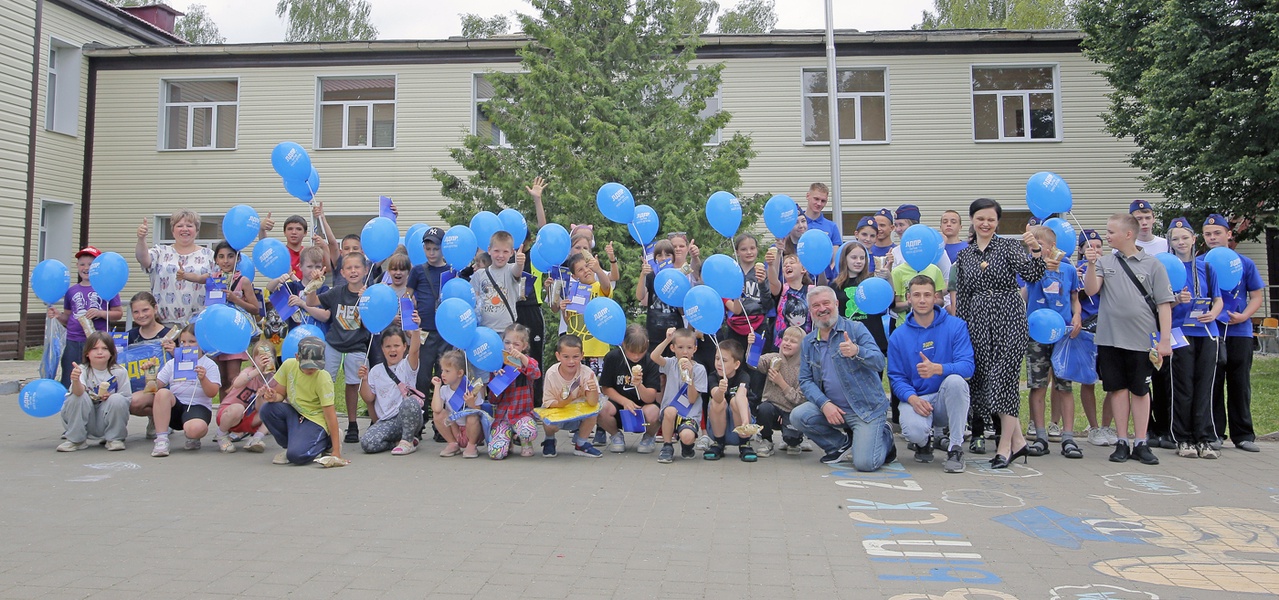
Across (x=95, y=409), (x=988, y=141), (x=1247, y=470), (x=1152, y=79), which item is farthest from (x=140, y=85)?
(x=1247, y=470)

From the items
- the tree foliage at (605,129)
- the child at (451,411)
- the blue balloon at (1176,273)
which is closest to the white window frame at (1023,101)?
the tree foliage at (605,129)

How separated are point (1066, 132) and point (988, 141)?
167cm

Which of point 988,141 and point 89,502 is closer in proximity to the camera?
point 89,502

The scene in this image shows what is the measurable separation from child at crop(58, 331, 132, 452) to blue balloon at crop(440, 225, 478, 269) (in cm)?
299

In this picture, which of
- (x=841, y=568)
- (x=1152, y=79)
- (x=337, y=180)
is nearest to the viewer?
(x=841, y=568)

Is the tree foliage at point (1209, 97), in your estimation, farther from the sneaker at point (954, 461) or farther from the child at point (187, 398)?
the child at point (187, 398)

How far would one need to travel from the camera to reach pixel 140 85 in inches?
822

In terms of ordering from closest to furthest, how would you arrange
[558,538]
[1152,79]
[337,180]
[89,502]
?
[558,538]
[89,502]
[1152,79]
[337,180]

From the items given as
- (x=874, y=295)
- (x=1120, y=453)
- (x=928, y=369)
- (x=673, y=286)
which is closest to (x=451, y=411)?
(x=673, y=286)

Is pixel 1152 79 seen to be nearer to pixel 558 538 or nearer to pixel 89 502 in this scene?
pixel 558 538

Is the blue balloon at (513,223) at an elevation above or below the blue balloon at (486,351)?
above

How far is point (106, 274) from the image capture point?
8023 mm

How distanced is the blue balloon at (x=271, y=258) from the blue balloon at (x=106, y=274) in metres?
1.11

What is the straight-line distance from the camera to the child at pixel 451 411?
24.1ft
